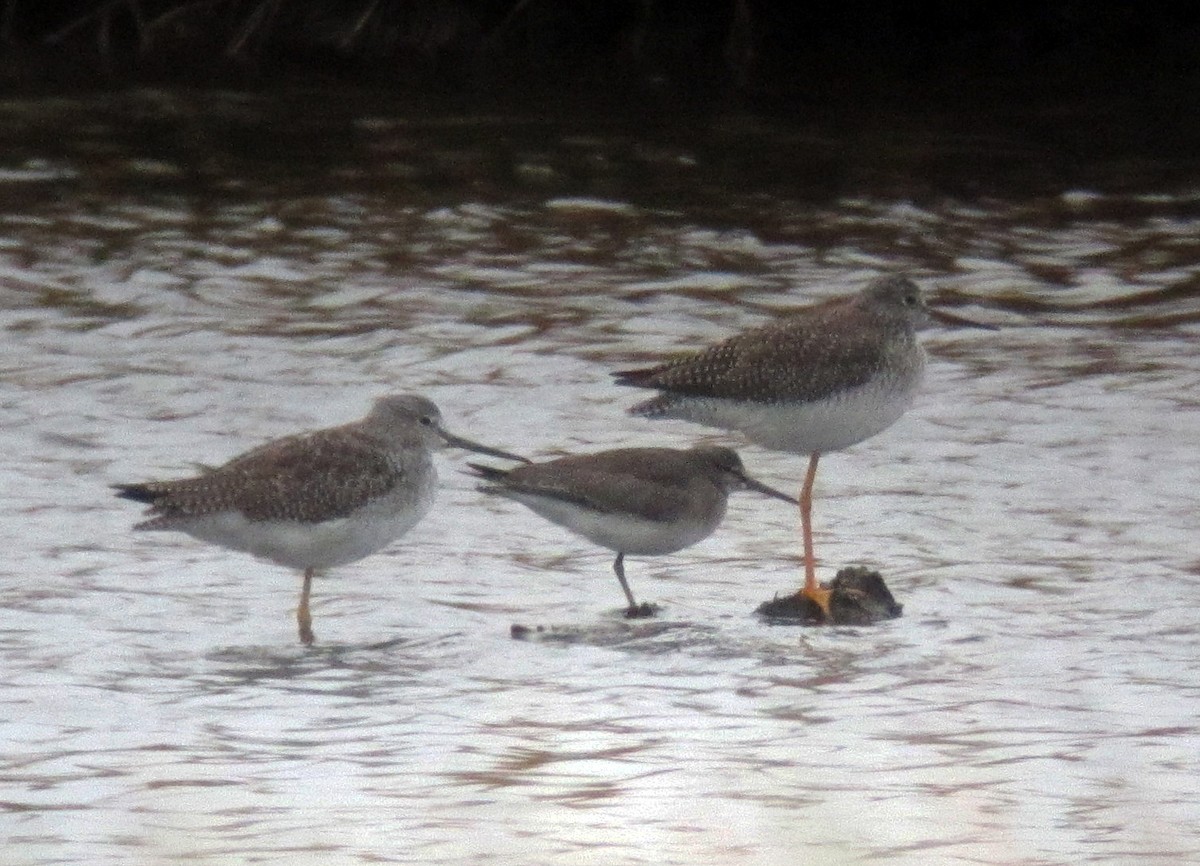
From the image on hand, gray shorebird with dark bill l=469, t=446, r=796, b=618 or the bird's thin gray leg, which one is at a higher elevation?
gray shorebird with dark bill l=469, t=446, r=796, b=618

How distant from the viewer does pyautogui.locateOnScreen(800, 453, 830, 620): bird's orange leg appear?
7766 millimetres

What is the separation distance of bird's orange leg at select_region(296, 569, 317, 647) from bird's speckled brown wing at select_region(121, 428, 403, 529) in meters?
0.21

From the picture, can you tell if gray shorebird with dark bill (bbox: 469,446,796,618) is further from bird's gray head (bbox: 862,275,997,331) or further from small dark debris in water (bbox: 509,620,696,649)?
bird's gray head (bbox: 862,275,997,331)

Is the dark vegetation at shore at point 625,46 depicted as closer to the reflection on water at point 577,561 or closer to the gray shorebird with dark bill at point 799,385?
the reflection on water at point 577,561

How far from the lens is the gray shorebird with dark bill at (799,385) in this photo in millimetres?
8820

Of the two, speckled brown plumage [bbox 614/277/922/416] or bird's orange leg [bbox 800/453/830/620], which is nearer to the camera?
bird's orange leg [bbox 800/453/830/620]

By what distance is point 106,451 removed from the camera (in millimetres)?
10227

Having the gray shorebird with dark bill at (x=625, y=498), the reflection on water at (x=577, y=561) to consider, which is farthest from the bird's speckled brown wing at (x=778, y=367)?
the reflection on water at (x=577, y=561)

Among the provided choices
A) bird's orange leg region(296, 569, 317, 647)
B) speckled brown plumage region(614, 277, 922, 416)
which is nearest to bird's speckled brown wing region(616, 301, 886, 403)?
speckled brown plumage region(614, 277, 922, 416)

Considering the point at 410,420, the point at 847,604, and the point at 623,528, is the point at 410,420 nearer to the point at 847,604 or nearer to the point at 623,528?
the point at 623,528

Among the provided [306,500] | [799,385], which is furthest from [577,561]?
[306,500]

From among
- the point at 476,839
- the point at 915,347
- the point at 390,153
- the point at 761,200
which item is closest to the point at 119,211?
the point at 390,153

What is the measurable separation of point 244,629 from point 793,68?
15.1m

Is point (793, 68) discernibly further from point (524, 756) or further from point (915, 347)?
point (524, 756)
